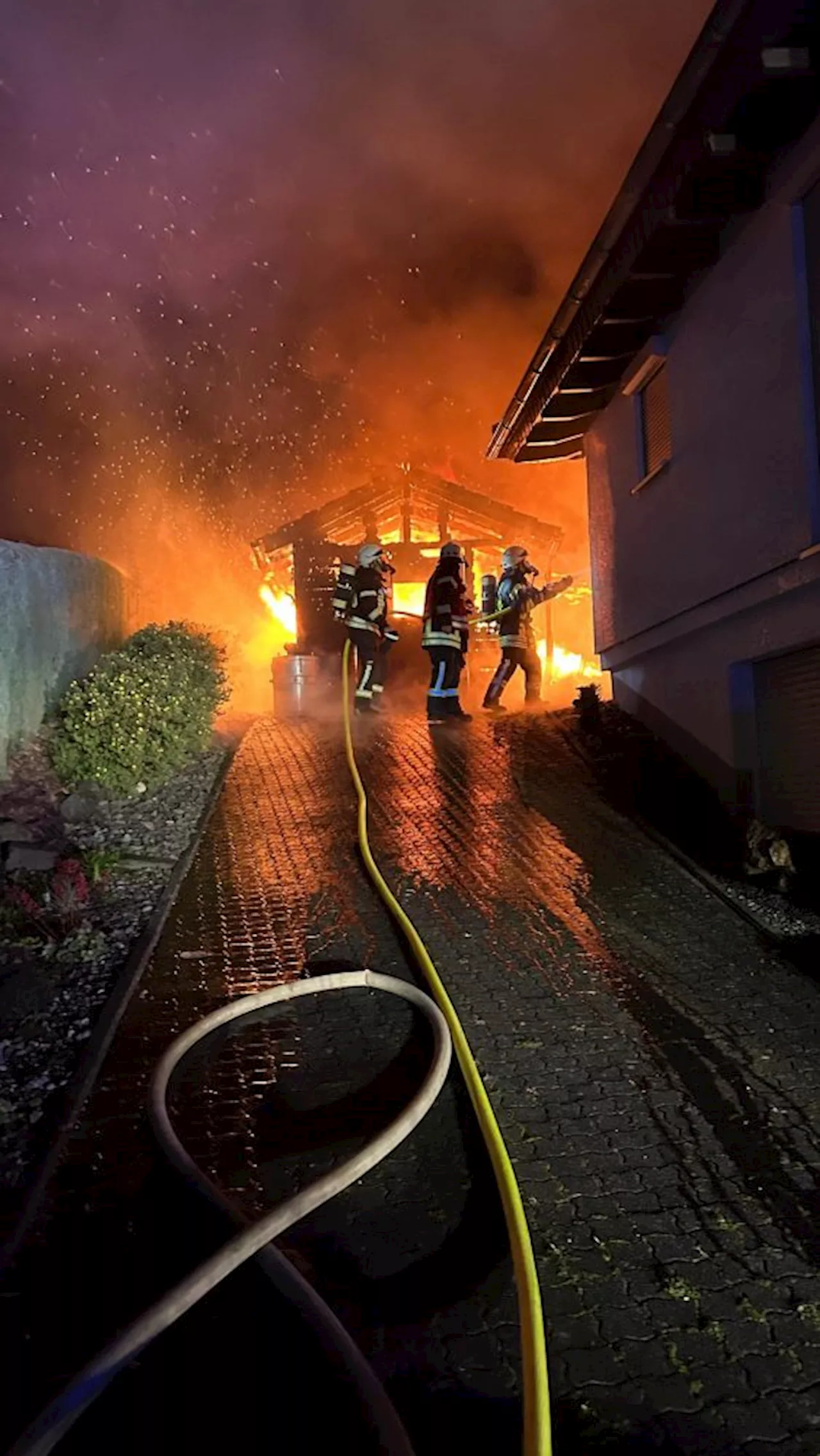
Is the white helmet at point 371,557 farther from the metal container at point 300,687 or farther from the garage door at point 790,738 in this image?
the garage door at point 790,738

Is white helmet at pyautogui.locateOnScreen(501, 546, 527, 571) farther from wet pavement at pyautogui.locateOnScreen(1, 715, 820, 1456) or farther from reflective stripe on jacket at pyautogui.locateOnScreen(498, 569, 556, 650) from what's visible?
wet pavement at pyautogui.locateOnScreen(1, 715, 820, 1456)

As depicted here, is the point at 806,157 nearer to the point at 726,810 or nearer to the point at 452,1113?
the point at 726,810

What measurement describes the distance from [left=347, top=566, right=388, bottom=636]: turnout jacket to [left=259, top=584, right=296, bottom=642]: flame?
23.3 ft

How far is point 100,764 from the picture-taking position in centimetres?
645

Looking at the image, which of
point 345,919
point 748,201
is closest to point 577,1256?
point 345,919

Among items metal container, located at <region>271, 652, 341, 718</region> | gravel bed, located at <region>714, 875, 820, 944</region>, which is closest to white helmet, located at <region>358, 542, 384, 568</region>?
metal container, located at <region>271, 652, 341, 718</region>

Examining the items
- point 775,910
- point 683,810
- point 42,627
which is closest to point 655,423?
point 683,810

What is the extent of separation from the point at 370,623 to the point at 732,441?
5.51m

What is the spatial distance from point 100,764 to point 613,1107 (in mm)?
4844

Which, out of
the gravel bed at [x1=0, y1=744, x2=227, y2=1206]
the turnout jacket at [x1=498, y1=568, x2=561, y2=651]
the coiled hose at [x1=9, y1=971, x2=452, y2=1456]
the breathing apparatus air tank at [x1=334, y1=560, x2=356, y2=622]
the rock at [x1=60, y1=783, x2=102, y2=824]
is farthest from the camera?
the breathing apparatus air tank at [x1=334, y1=560, x2=356, y2=622]

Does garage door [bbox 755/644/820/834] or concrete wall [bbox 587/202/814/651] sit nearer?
concrete wall [bbox 587/202/814/651]

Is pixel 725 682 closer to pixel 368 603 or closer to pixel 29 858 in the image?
pixel 29 858

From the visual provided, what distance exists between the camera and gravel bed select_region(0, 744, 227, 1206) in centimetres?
278

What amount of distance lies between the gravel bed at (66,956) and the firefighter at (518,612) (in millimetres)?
4409
